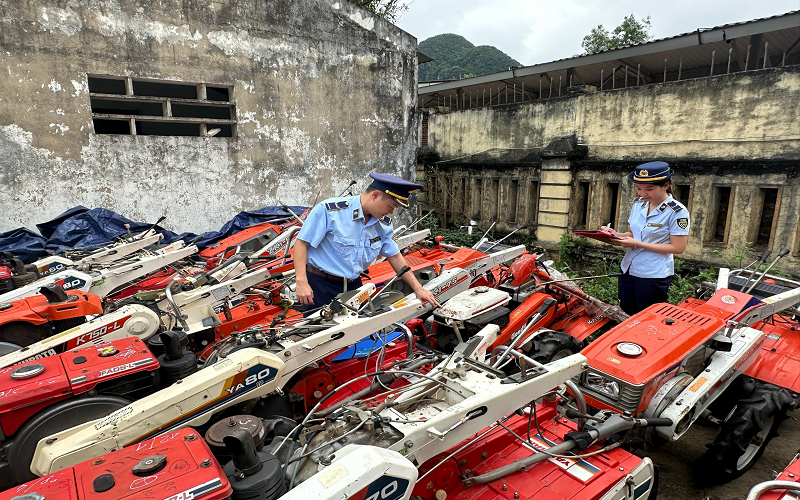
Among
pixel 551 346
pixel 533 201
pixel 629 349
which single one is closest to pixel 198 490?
pixel 629 349

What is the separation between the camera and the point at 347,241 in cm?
Answer: 340

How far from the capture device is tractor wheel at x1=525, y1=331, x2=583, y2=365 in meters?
3.79

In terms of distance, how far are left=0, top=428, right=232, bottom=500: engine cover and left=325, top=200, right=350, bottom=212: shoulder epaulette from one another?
6.33 ft

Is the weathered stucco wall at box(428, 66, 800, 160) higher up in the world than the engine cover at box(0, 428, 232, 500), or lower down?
higher up

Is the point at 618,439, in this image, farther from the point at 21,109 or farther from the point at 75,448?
the point at 21,109

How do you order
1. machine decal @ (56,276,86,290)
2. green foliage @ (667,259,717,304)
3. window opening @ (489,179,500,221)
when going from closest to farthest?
machine decal @ (56,276,86,290) → green foliage @ (667,259,717,304) → window opening @ (489,179,500,221)

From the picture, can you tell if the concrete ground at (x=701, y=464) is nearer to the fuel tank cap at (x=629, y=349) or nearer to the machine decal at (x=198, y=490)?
the fuel tank cap at (x=629, y=349)

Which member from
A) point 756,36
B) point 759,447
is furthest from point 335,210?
point 756,36

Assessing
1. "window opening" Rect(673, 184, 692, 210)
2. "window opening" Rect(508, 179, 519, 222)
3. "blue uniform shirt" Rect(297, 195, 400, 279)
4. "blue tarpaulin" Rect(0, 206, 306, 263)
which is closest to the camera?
"blue uniform shirt" Rect(297, 195, 400, 279)

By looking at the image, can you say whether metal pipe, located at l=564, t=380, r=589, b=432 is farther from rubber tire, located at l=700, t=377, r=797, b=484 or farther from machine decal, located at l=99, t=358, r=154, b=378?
machine decal, located at l=99, t=358, r=154, b=378

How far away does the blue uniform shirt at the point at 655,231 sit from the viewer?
144 inches

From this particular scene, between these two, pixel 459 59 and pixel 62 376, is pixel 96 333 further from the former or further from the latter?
pixel 459 59

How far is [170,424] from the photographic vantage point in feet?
7.50

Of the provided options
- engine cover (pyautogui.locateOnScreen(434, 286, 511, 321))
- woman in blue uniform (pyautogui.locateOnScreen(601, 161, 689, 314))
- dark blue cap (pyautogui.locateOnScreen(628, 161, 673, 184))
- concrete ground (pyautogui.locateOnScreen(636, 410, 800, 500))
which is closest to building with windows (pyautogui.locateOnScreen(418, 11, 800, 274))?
concrete ground (pyautogui.locateOnScreen(636, 410, 800, 500))
